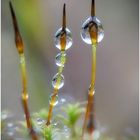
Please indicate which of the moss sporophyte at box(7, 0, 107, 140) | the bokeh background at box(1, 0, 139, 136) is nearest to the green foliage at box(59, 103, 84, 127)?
the moss sporophyte at box(7, 0, 107, 140)

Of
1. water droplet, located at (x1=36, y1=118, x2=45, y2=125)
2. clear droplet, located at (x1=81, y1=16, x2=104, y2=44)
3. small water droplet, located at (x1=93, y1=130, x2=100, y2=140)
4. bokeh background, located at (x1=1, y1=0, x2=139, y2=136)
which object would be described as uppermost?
bokeh background, located at (x1=1, y1=0, x2=139, y2=136)

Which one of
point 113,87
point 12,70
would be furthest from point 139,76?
point 12,70

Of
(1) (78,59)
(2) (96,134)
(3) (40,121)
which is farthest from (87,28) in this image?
(1) (78,59)

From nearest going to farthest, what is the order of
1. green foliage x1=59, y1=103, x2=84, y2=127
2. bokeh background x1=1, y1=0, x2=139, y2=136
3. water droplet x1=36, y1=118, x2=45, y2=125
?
1. water droplet x1=36, y1=118, x2=45, y2=125
2. green foliage x1=59, y1=103, x2=84, y2=127
3. bokeh background x1=1, y1=0, x2=139, y2=136

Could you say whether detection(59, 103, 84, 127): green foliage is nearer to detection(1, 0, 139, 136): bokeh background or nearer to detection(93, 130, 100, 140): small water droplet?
detection(93, 130, 100, 140): small water droplet

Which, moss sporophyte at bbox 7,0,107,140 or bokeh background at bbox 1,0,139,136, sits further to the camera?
bokeh background at bbox 1,0,139,136

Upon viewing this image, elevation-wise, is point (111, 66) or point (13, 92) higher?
point (111, 66)

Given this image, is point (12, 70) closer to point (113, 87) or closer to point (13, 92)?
point (13, 92)

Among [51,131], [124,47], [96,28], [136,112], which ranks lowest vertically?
[51,131]

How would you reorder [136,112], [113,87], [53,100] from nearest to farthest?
[53,100] → [136,112] → [113,87]
